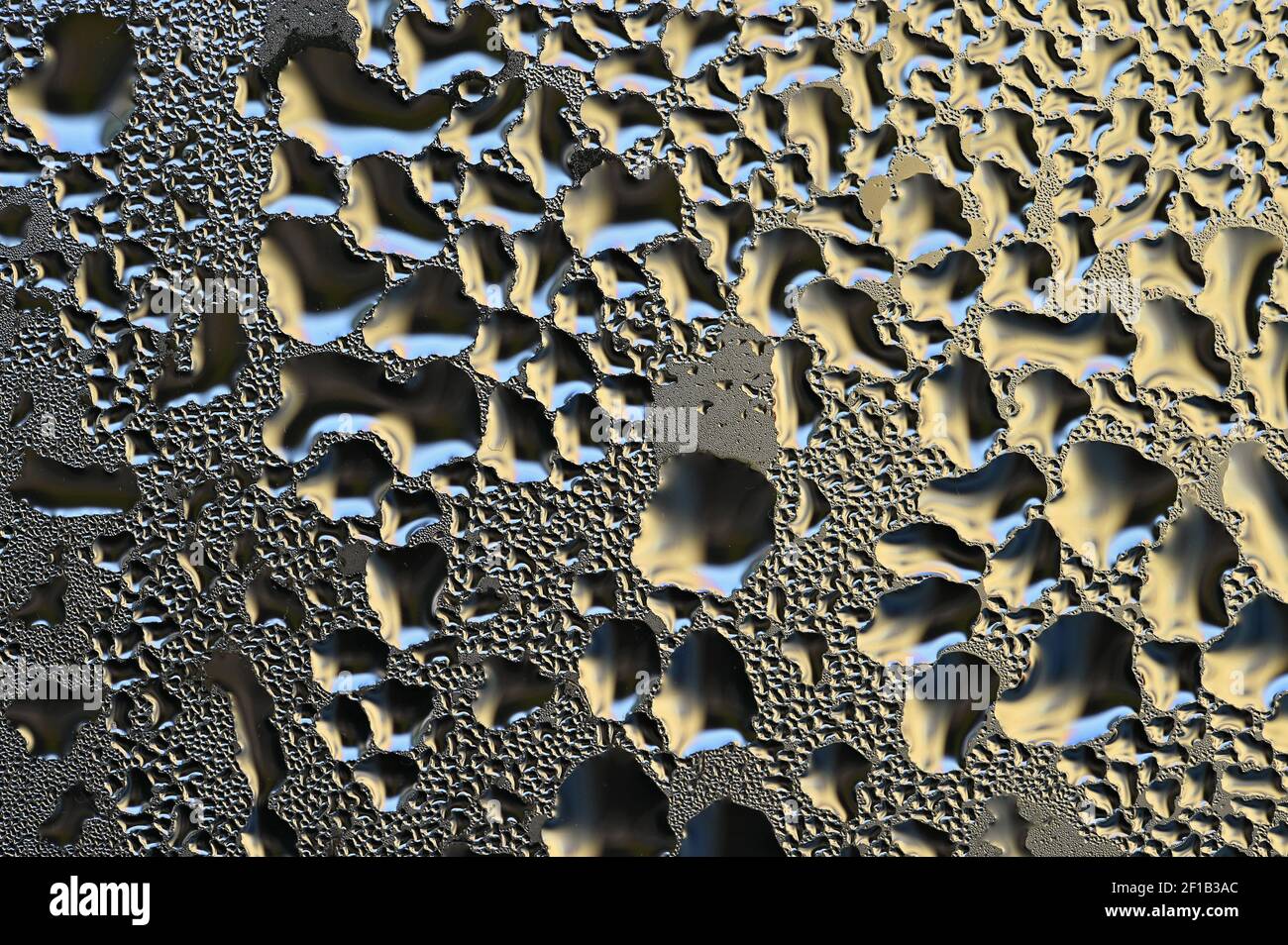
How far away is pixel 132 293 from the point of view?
1.22 feet

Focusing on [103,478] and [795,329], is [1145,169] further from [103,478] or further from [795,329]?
[103,478]

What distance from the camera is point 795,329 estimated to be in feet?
1.23

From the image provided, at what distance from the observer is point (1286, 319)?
389 mm

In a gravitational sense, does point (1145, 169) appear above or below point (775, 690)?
above

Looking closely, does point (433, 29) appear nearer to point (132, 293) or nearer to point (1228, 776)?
point (132, 293)

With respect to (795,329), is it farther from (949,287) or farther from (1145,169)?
(1145,169)

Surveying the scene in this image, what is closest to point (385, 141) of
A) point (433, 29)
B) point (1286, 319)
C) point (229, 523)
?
point (433, 29)

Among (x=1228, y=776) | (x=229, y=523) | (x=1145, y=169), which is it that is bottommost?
(x=1228, y=776)

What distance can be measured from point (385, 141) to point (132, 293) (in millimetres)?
124

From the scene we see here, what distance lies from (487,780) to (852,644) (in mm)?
162

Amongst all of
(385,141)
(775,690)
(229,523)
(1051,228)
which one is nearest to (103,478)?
(229,523)

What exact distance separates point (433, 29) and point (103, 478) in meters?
0.24

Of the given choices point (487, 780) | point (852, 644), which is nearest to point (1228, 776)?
point (852, 644)

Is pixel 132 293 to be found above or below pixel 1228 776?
above
